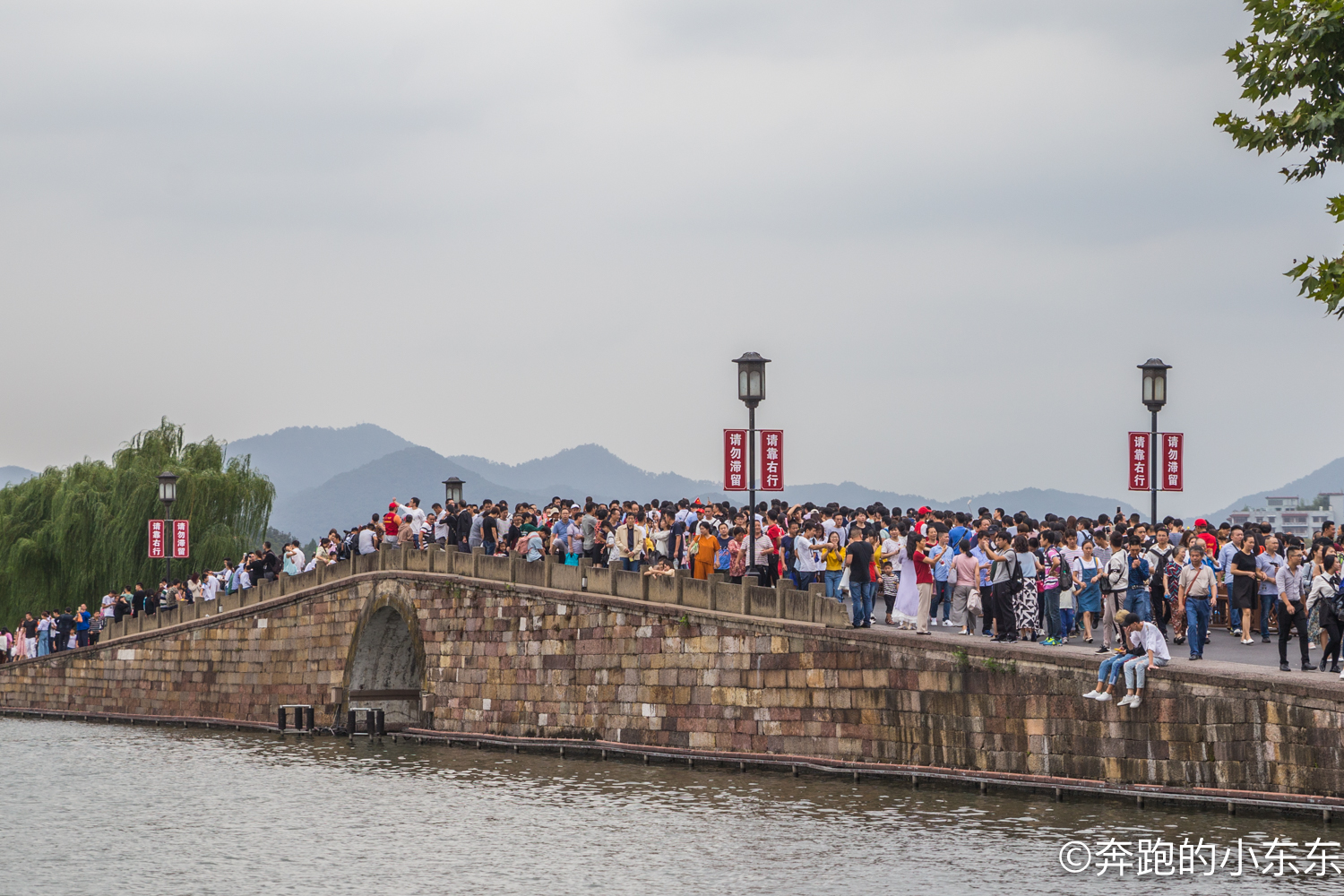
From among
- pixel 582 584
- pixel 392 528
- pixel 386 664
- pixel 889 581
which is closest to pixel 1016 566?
pixel 889 581

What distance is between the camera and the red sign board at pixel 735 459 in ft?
84.2

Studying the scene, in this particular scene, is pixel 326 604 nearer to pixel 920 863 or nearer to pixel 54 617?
pixel 54 617

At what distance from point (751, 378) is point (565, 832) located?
7709 mm

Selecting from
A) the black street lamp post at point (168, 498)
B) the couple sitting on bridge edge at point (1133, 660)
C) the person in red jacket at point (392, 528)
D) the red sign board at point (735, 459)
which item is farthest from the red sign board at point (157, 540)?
the couple sitting on bridge edge at point (1133, 660)

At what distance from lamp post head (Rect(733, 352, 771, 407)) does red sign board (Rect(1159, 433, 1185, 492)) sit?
764 cm

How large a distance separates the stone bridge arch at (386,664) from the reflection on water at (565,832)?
6.64m

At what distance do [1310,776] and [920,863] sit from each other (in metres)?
4.08

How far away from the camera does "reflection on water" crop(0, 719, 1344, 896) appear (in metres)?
15.5

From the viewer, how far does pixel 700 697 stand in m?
24.0

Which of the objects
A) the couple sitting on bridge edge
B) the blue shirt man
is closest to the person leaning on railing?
the blue shirt man

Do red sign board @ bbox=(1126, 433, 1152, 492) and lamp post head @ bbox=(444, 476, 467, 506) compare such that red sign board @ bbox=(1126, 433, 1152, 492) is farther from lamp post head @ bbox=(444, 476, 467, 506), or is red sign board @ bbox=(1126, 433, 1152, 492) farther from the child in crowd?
lamp post head @ bbox=(444, 476, 467, 506)

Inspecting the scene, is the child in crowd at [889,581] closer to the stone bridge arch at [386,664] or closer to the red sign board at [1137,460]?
the red sign board at [1137,460]

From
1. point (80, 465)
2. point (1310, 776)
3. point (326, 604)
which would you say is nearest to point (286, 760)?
point (326, 604)

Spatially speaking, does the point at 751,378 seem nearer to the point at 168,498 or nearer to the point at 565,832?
the point at 565,832
